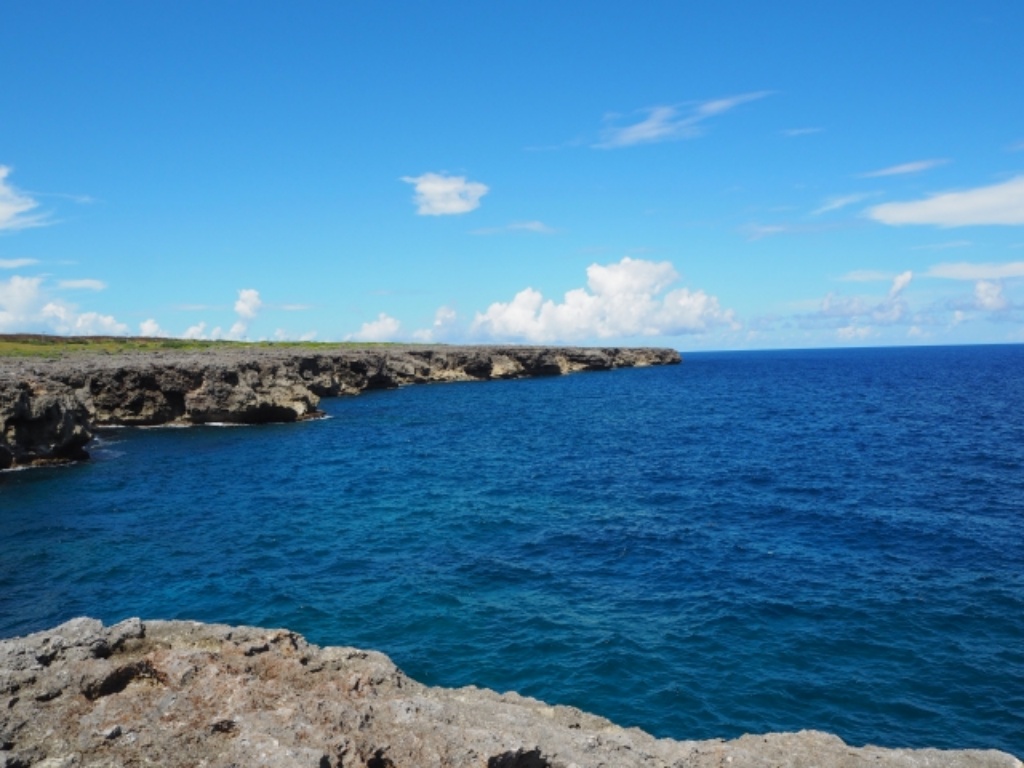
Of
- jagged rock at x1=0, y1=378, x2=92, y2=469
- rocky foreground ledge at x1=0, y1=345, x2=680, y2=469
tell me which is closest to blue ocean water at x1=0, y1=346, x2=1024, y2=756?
jagged rock at x1=0, y1=378, x2=92, y2=469

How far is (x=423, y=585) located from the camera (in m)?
27.1

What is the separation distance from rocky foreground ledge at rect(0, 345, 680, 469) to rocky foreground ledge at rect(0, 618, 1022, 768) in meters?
48.4

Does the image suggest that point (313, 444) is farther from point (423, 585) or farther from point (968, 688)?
point (968, 688)

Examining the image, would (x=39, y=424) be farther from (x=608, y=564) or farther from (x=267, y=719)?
(x=267, y=719)

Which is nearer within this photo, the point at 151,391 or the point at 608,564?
the point at 608,564

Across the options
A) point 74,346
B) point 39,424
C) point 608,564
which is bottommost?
point 608,564

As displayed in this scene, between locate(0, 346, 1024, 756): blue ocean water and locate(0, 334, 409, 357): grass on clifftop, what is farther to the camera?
locate(0, 334, 409, 357): grass on clifftop

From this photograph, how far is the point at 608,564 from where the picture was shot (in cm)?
2956

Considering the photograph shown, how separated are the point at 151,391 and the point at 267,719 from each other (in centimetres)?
7340

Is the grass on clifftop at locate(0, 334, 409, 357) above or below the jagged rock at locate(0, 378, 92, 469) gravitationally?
above

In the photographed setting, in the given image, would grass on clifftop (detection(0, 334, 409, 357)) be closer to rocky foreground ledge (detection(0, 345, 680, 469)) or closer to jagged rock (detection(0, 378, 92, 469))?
rocky foreground ledge (detection(0, 345, 680, 469))

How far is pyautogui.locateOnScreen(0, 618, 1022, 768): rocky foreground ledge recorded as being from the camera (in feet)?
28.5

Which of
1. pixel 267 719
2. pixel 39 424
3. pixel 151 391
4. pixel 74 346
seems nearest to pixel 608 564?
pixel 267 719

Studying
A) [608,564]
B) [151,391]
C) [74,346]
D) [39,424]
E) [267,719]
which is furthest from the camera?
[74,346]
